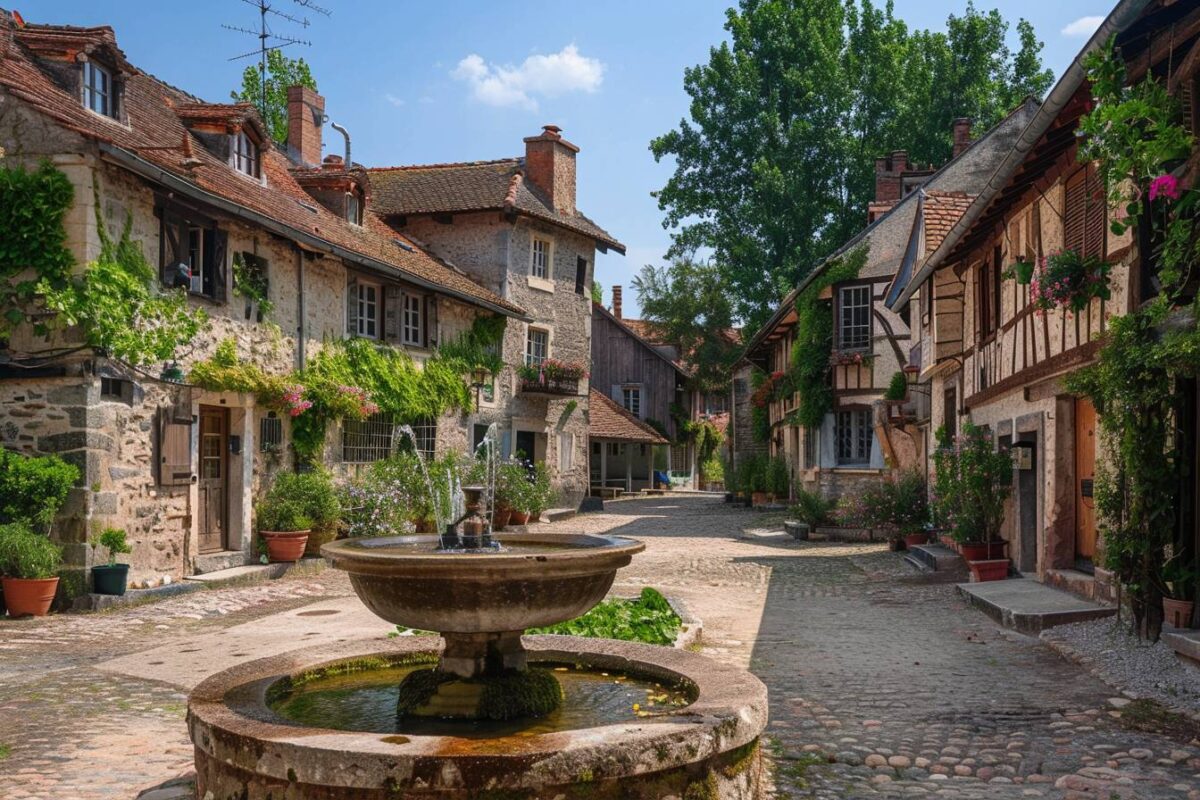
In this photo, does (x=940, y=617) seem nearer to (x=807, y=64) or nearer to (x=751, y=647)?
(x=751, y=647)

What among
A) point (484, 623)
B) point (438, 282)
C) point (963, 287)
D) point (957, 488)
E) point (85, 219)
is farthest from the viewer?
point (438, 282)

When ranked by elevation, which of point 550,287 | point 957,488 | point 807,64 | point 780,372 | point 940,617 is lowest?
point 940,617

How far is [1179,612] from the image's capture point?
25.2 feet

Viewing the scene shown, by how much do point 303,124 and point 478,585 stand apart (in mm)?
19555

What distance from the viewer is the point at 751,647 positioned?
28.5 feet

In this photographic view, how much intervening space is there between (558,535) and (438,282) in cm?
1386

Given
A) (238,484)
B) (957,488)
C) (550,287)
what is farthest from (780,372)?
(238,484)

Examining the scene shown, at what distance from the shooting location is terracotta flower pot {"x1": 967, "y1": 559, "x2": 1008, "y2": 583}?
40.9 ft

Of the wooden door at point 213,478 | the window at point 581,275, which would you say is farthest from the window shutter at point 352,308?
the window at point 581,275

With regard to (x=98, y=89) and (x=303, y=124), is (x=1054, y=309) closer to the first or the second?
(x=98, y=89)

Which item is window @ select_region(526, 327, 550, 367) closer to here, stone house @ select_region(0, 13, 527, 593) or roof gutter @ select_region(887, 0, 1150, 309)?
stone house @ select_region(0, 13, 527, 593)

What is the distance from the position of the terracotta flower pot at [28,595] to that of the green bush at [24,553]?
0.19 feet

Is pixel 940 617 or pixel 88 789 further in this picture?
pixel 940 617

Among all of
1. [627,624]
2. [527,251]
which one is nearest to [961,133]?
[527,251]
